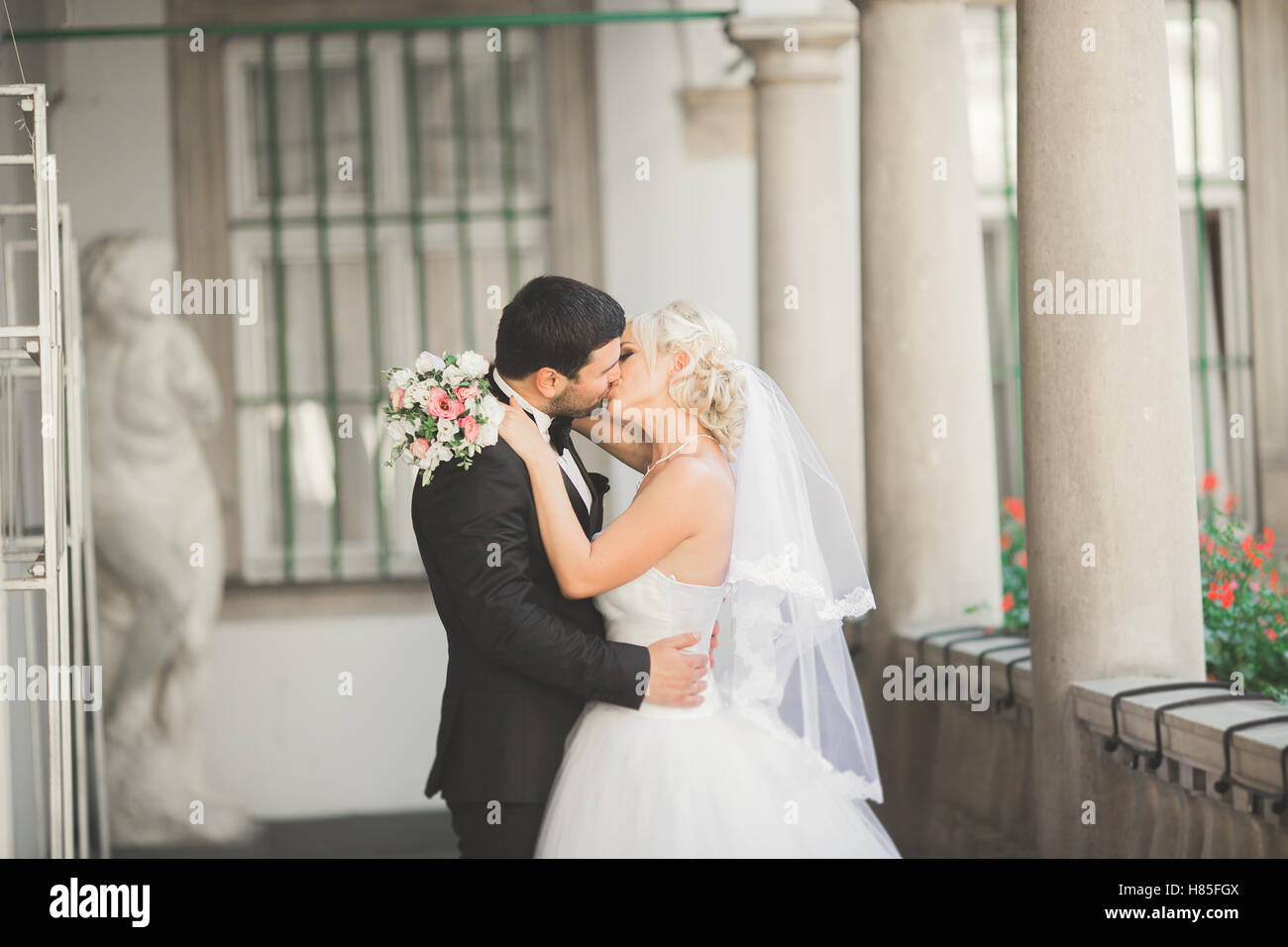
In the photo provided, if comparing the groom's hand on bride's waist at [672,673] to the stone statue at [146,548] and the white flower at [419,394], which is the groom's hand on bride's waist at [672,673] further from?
the stone statue at [146,548]

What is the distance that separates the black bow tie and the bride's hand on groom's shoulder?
11 centimetres

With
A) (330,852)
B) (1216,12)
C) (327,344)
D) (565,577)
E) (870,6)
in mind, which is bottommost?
(330,852)

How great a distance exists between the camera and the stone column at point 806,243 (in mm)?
5500

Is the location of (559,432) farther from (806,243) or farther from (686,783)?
(806,243)

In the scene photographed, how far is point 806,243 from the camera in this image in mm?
5539

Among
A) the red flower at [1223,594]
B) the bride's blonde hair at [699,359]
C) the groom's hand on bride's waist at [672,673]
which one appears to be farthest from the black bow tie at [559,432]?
the red flower at [1223,594]

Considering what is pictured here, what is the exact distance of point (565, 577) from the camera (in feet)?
8.62

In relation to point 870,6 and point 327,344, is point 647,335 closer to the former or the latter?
point 870,6

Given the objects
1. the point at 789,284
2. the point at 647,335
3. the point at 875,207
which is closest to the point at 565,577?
the point at 647,335

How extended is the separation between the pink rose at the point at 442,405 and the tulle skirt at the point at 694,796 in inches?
28.3

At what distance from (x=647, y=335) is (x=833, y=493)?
0.66 metres

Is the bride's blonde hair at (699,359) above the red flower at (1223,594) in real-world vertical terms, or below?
above

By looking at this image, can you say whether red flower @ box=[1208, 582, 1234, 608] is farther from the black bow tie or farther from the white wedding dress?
the black bow tie

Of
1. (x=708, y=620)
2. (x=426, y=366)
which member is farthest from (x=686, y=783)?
(x=426, y=366)
